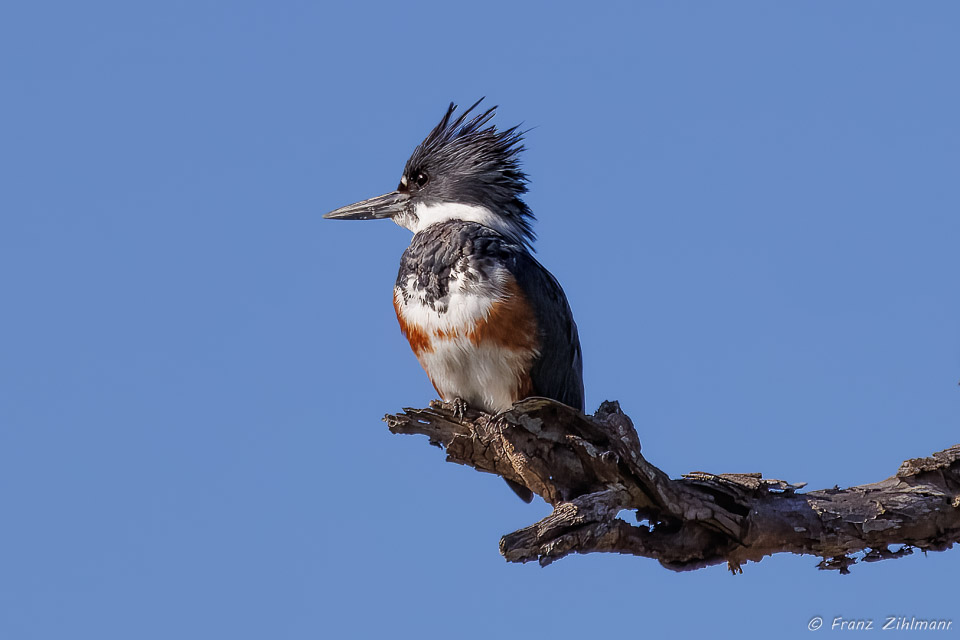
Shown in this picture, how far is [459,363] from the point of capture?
21.3 feet

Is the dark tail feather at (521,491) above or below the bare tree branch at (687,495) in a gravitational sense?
above

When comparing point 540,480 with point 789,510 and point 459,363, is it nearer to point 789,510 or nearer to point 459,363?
point 459,363

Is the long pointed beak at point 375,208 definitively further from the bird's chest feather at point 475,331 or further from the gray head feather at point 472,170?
the bird's chest feather at point 475,331

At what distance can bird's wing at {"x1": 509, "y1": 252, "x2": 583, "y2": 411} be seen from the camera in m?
6.51

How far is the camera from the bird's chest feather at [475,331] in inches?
250

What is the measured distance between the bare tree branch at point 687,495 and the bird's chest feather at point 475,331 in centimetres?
40

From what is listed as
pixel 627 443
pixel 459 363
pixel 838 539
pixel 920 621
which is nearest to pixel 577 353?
pixel 459 363

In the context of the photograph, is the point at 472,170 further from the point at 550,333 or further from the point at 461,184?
the point at 550,333

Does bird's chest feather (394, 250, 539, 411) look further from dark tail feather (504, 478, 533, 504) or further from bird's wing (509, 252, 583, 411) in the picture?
dark tail feather (504, 478, 533, 504)

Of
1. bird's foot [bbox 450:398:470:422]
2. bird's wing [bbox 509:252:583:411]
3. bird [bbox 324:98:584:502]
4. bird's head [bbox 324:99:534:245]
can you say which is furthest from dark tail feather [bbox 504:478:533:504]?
bird's head [bbox 324:99:534:245]

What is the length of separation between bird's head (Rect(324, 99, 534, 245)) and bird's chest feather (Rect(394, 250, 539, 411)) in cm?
99

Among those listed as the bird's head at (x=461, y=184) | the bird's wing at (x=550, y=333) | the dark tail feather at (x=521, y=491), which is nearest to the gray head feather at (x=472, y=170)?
the bird's head at (x=461, y=184)

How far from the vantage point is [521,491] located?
7.17m

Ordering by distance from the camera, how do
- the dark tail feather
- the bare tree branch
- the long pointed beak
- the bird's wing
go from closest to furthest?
the bare tree branch, the bird's wing, the dark tail feather, the long pointed beak
